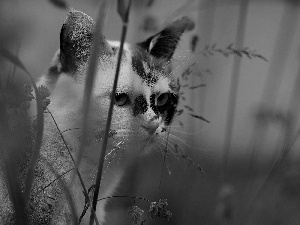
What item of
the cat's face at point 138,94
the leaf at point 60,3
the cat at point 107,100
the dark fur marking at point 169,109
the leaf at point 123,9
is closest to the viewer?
the leaf at point 123,9

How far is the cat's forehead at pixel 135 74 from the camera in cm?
130

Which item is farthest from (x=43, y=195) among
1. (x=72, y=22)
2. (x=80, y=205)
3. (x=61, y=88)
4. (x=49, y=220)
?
(x=61, y=88)

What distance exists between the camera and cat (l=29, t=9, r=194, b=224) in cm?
104

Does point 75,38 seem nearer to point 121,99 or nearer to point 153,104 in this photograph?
point 121,99

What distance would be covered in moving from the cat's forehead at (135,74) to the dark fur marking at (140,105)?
24mm

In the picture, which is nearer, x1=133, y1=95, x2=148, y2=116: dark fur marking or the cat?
the cat

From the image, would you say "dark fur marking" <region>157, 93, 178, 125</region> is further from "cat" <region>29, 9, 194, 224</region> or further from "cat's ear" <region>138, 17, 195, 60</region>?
"cat's ear" <region>138, 17, 195, 60</region>

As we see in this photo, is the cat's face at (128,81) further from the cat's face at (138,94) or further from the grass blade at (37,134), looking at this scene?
the grass blade at (37,134)

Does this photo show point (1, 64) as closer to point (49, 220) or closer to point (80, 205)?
point (49, 220)

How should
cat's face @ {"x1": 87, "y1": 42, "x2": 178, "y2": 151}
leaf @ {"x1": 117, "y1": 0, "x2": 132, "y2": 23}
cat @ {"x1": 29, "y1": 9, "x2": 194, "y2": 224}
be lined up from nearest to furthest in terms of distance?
leaf @ {"x1": 117, "y1": 0, "x2": 132, "y2": 23} < cat @ {"x1": 29, "y1": 9, "x2": 194, "y2": 224} < cat's face @ {"x1": 87, "y1": 42, "x2": 178, "y2": 151}

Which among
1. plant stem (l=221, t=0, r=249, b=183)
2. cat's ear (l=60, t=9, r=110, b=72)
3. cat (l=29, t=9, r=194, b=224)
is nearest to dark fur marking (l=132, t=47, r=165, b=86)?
cat (l=29, t=9, r=194, b=224)

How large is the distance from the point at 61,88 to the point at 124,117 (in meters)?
0.24

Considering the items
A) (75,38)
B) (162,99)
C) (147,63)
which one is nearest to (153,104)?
(162,99)

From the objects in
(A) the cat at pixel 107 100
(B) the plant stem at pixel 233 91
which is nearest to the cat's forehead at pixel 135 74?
(A) the cat at pixel 107 100
